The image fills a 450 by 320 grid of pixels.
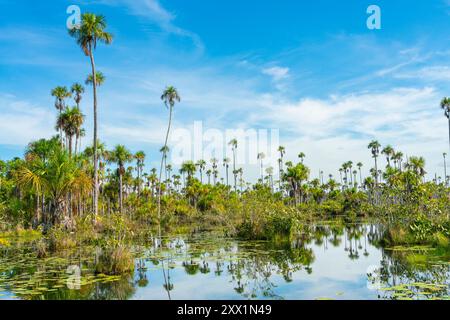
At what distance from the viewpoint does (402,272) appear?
13.2 m

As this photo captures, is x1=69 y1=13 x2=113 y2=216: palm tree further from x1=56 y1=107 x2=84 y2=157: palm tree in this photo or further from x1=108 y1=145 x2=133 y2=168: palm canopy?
x1=108 y1=145 x2=133 y2=168: palm canopy

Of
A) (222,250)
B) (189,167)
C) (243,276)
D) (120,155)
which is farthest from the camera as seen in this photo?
(189,167)

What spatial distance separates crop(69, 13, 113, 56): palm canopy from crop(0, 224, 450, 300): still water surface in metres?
21.5

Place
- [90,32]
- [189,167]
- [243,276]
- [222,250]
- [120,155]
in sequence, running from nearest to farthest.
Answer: [243,276], [222,250], [90,32], [120,155], [189,167]

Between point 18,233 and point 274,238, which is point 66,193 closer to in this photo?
point 18,233

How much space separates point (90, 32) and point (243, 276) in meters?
29.0

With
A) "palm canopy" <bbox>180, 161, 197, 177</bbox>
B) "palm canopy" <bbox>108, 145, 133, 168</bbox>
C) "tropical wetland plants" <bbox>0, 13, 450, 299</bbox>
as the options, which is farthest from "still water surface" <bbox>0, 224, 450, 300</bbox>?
"palm canopy" <bbox>180, 161, 197, 177</bbox>

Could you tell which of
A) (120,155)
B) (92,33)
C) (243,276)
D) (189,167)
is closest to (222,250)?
(243,276)

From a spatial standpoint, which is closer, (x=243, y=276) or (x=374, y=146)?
(x=243, y=276)

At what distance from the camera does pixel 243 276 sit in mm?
13562

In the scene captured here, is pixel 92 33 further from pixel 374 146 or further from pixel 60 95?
pixel 374 146

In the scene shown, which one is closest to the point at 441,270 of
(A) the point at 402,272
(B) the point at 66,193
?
(A) the point at 402,272

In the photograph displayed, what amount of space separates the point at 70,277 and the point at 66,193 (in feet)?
61.2
